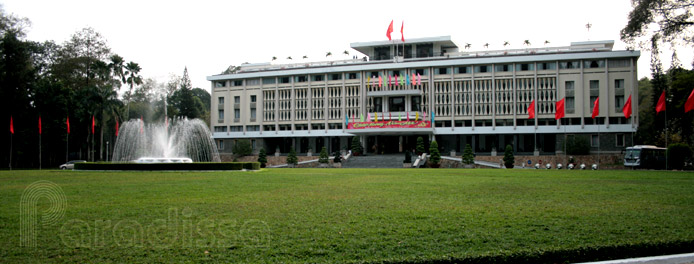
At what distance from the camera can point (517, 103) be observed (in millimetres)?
61156

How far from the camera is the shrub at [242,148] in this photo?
65.6 metres

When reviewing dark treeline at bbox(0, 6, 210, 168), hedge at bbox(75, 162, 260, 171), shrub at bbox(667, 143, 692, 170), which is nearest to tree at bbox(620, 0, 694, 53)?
shrub at bbox(667, 143, 692, 170)

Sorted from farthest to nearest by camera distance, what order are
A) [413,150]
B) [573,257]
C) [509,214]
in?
1. [413,150]
2. [509,214]
3. [573,257]

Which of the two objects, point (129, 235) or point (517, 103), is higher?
point (517, 103)

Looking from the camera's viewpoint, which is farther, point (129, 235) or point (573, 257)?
point (129, 235)

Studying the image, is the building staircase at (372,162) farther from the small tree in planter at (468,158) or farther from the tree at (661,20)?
the tree at (661,20)

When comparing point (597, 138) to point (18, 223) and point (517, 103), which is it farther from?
point (18, 223)

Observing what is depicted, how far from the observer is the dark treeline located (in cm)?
5112

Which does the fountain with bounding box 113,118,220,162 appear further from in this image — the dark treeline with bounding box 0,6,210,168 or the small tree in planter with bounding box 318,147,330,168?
the small tree in planter with bounding box 318,147,330,168

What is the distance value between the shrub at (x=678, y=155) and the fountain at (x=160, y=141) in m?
35.3

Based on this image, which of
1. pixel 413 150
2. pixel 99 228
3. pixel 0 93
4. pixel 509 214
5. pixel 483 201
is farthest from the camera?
pixel 413 150

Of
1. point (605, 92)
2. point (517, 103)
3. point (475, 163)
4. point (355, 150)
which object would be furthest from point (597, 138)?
point (355, 150)

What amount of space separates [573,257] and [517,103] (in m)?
57.1

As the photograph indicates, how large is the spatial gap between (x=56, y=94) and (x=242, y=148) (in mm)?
21743
